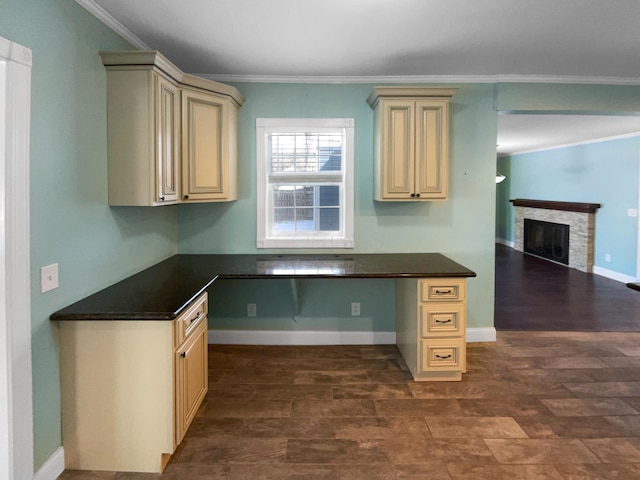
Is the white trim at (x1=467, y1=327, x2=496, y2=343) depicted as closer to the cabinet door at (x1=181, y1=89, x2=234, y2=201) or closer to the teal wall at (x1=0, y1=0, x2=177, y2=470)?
the cabinet door at (x1=181, y1=89, x2=234, y2=201)

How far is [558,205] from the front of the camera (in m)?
8.26

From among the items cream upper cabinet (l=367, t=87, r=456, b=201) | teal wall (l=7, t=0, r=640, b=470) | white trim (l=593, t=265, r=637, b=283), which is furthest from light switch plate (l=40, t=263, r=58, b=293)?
white trim (l=593, t=265, r=637, b=283)

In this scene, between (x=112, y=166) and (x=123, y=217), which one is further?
(x=123, y=217)

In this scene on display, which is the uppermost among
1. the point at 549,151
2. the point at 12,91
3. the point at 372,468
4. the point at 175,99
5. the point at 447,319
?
the point at 549,151

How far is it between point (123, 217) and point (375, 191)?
1981 millimetres

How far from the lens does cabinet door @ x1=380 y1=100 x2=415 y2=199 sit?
3.44 m

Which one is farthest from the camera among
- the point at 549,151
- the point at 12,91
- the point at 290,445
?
the point at 549,151

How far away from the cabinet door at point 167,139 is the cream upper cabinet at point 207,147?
104mm

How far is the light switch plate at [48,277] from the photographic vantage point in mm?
2010

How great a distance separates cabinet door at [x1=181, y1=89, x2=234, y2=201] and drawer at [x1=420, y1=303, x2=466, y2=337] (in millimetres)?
1773

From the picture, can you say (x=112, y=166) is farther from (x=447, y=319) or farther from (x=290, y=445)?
(x=447, y=319)

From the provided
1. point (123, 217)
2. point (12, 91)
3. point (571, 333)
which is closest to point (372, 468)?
point (123, 217)

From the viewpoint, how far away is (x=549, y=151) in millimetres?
8812

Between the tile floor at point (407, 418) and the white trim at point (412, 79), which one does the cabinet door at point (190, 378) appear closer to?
the tile floor at point (407, 418)
